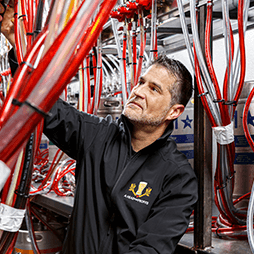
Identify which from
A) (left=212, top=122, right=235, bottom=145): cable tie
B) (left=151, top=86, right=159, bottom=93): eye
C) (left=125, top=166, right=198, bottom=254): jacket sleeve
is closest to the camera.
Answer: (left=125, top=166, right=198, bottom=254): jacket sleeve

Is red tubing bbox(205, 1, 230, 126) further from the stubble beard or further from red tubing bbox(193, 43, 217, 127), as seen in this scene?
the stubble beard

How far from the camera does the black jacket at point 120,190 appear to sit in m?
0.93

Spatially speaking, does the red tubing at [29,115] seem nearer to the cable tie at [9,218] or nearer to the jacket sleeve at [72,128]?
the cable tie at [9,218]

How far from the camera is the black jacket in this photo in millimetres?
930

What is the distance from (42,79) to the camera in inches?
12.2

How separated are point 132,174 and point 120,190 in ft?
0.22

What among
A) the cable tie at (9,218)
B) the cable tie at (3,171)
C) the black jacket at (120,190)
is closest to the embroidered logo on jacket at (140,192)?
the black jacket at (120,190)

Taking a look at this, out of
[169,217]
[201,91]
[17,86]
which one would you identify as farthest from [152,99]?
[17,86]

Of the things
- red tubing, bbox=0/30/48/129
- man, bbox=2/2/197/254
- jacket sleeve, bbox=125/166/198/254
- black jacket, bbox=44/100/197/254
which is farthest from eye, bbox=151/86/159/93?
red tubing, bbox=0/30/48/129

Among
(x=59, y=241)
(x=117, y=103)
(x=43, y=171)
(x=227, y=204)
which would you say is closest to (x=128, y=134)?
(x=227, y=204)

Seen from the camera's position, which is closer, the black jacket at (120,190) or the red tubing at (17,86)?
the red tubing at (17,86)

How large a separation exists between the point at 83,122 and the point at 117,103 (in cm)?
88

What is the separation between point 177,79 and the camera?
1.15m

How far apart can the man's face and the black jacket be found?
0.06m
